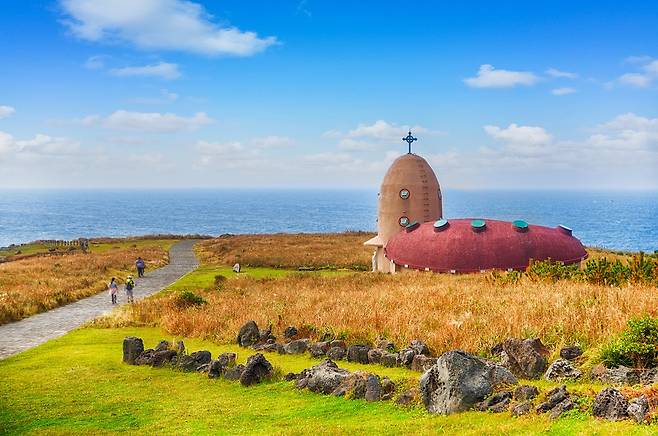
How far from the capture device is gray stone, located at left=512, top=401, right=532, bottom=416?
8.66 metres

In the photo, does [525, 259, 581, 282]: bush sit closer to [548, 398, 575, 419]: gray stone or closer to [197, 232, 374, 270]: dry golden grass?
[548, 398, 575, 419]: gray stone

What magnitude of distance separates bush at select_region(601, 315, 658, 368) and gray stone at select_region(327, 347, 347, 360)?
6.66m

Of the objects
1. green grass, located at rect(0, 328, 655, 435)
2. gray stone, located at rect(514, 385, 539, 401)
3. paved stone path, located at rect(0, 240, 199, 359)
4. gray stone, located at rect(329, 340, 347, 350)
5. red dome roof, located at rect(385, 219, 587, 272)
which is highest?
red dome roof, located at rect(385, 219, 587, 272)

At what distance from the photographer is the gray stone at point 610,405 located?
774 centimetres

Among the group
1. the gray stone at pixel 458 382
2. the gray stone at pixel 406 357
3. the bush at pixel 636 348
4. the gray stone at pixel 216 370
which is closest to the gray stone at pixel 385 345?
the gray stone at pixel 406 357

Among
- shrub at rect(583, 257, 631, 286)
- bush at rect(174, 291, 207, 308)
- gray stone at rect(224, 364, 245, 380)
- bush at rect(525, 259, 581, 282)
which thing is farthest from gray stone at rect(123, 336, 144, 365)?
shrub at rect(583, 257, 631, 286)

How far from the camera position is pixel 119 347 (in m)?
18.7

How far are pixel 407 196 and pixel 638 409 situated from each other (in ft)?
92.1

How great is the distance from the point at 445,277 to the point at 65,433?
2098cm

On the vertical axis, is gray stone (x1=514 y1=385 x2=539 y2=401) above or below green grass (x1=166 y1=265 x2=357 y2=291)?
above

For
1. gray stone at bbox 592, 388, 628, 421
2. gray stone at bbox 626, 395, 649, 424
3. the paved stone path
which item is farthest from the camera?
the paved stone path

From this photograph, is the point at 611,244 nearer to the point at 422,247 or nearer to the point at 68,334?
the point at 422,247

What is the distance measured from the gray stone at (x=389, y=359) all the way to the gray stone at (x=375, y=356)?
0.40 feet

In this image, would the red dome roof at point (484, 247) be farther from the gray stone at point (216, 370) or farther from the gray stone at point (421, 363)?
the gray stone at point (216, 370)
